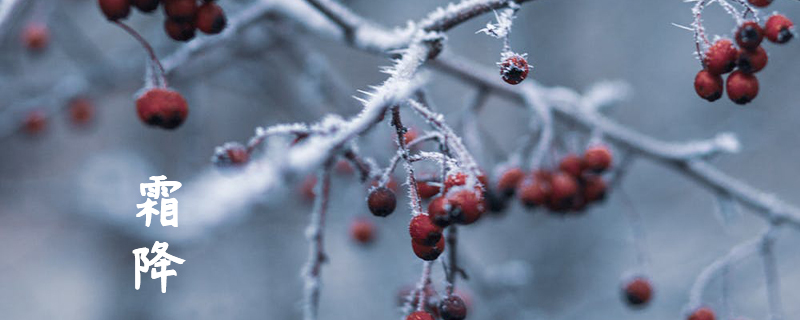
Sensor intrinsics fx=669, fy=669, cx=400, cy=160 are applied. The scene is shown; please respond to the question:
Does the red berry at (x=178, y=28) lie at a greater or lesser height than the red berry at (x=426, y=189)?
greater

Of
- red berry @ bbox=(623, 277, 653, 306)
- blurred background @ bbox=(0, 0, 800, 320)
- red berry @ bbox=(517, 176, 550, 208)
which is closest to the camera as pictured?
red berry @ bbox=(517, 176, 550, 208)

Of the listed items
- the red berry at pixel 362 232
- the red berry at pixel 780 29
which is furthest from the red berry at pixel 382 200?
the red berry at pixel 362 232

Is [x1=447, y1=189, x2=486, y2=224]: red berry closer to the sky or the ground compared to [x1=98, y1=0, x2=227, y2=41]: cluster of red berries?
closer to the ground

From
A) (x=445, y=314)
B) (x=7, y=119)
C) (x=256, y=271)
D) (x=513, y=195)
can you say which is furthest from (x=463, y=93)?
(x=445, y=314)

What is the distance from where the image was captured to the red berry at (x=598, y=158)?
2.04 meters

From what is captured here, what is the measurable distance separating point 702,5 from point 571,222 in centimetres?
426

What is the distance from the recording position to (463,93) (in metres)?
6.94

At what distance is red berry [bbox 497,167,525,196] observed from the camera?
2.08m

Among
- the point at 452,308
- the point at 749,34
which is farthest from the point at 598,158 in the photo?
the point at 452,308

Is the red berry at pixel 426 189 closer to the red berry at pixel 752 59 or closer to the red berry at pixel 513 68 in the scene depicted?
the red berry at pixel 513 68

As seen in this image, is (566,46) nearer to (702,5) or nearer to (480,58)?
(480,58)

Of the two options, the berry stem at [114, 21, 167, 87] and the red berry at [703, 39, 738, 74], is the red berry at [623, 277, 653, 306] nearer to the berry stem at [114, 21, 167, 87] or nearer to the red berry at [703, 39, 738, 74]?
the red berry at [703, 39, 738, 74]

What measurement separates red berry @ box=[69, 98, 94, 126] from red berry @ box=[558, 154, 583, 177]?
2.54 meters

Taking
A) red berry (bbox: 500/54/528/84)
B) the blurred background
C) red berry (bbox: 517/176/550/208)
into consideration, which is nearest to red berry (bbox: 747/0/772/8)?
red berry (bbox: 500/54/528/84)
